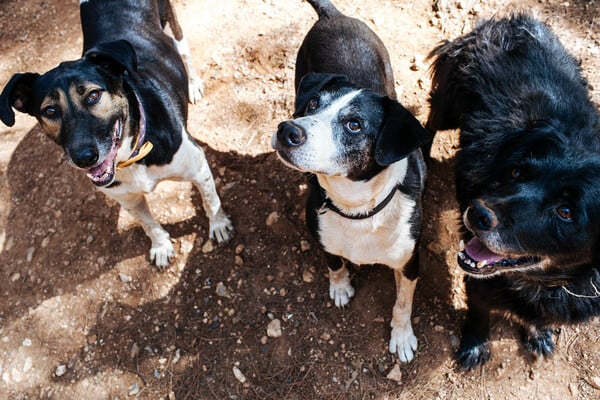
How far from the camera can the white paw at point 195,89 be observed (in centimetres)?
499

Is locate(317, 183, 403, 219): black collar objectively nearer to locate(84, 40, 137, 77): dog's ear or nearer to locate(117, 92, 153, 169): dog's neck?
locate(117, 92, 153, 169): dog's neck

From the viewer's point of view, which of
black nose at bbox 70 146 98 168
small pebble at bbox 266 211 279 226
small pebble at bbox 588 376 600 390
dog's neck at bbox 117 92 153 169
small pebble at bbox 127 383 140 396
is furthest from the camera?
small pebble at bbox 266 211 279 226

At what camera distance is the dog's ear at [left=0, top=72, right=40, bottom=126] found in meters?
3.11

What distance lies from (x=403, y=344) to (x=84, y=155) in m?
2.58

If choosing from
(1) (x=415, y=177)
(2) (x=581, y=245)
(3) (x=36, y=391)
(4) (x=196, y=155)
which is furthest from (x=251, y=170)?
(2) (x=581, y=245)

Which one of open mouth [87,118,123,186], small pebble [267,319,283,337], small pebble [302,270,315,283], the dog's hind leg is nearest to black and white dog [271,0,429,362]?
small pebble [302,270,315,283]

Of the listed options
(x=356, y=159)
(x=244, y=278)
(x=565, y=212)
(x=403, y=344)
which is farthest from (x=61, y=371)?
(x=565, y=212)

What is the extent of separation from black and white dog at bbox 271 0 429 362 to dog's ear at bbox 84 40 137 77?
3.72 ft

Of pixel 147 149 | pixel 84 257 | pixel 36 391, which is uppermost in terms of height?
pixel 147 149

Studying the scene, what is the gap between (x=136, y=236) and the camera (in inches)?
177

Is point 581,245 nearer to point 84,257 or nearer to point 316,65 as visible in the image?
point 316,65

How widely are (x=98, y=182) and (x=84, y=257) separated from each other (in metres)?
1.53

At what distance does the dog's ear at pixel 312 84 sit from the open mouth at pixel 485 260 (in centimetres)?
124

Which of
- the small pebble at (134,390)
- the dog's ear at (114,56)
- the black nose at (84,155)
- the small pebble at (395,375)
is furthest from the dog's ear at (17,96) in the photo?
the small pebble at (395,375)
